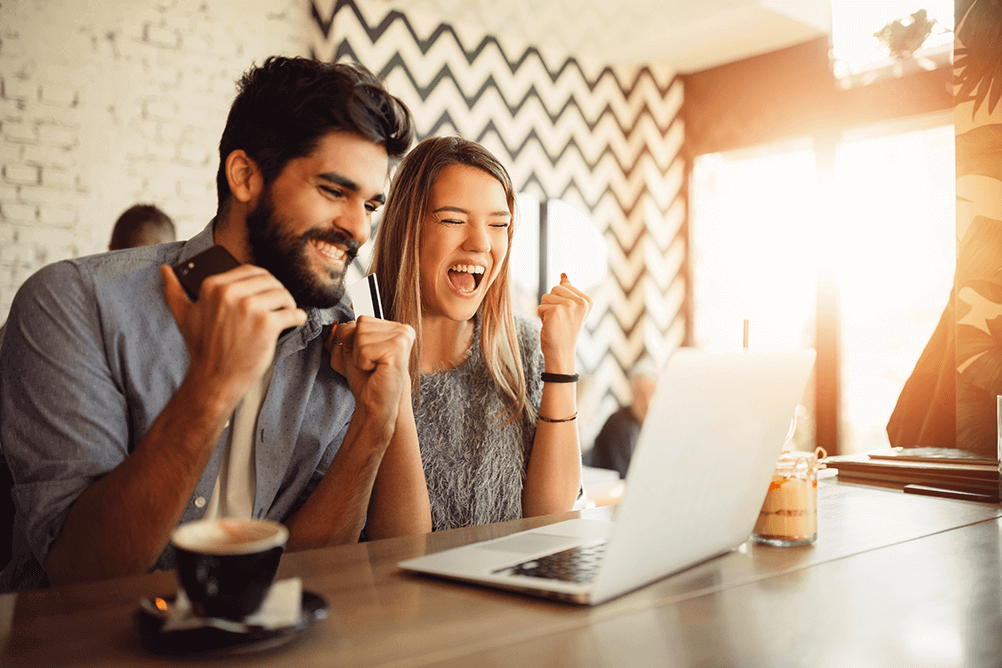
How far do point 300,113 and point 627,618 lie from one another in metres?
0.94

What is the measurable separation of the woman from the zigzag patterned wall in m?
2.29

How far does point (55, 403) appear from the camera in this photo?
3.55ft

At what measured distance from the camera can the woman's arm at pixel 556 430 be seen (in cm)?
157

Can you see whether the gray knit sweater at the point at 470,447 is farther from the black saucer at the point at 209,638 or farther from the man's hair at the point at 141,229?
the man's hair at the point at 141,229

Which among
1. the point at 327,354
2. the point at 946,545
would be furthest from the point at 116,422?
the point at 946,545

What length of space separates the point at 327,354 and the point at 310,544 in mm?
321

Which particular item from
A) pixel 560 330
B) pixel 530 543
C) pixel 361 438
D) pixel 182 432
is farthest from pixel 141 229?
pixel 530 543

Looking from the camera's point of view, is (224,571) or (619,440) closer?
(224,571)

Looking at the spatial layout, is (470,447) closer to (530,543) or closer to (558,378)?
(558,378)

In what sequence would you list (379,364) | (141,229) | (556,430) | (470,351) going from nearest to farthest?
(379,364), (556,430), (470,351), (141,229)

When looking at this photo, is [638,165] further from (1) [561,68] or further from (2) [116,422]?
(2) [116,422]

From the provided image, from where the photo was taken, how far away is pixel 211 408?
38.4 inches

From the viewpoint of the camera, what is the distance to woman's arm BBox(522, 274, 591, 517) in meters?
1.57

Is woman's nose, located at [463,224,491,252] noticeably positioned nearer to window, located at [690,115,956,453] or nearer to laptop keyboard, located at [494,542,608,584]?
laptop keyboard, located at [494,542,608,584]
